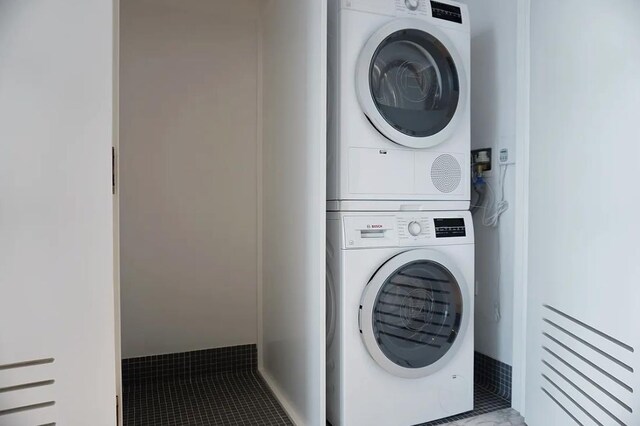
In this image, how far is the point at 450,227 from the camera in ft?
5.54

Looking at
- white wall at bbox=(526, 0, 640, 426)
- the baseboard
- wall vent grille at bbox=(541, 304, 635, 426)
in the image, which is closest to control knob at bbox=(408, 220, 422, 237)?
white wall at bbox=(526, 0, 640, 426)

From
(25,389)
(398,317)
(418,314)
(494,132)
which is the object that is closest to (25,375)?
(25,389)

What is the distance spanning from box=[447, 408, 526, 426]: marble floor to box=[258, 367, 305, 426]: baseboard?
0.66 m

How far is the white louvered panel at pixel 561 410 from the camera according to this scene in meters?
1.31

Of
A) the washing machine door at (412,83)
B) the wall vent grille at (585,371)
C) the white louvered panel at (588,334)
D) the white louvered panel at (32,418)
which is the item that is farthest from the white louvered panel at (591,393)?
the white louvered panel at (32,418)

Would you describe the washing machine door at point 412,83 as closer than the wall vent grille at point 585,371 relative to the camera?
No

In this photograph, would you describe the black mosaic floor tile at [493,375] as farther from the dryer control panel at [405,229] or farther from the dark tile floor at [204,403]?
the dark tile floor at [204,403]

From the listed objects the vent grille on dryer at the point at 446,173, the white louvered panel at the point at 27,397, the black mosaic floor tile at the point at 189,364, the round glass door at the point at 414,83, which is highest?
the round glass door at the point at 414,83

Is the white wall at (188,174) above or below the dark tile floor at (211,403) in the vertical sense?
above

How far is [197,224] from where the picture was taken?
2.15 meters

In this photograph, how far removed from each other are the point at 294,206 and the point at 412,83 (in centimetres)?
75

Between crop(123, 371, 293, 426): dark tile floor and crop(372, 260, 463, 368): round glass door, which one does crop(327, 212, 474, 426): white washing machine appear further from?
crop(123, 371, 293, 426): dark tile floor

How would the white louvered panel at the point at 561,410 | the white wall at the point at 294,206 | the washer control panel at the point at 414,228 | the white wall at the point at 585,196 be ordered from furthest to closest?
the washer control panel at the point at 414,228, the white wall at the point at 294,206, the white louvered panel at the point at 561,410, the white wall at the point at 585,196

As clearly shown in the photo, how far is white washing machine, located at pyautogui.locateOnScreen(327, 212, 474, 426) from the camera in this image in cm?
150
